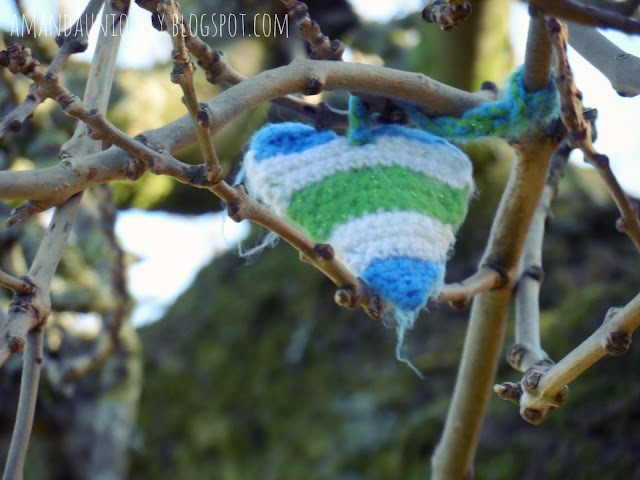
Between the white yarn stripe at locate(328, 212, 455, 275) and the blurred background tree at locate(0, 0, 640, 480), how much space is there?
582 millimetres

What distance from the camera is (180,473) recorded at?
164 cm

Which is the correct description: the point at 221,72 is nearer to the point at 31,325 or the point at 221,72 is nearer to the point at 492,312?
the point at 31,325

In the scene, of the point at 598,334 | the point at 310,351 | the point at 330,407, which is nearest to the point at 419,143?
the point at 598,334

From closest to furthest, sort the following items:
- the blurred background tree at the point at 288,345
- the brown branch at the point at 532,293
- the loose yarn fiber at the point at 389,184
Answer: the loose yarn fiber at the point at 389,184
the brown branch at the point at 532,293
the blurred background tree at the point at 288,345

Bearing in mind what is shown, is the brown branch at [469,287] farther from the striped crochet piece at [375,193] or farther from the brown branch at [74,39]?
the brown branch at [74,39]

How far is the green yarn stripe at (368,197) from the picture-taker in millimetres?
613

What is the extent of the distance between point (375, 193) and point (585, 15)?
0.27 m

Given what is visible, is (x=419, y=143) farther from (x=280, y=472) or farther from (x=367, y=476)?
(x=280, y=472)

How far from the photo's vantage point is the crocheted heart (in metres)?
0.60

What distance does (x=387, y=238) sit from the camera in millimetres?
600

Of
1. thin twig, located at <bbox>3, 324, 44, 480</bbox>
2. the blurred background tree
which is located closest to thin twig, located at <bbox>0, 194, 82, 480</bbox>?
thin twig, located at <bbox>3, 324, 44, 480</bbox>

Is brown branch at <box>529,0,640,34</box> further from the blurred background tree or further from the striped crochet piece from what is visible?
the blurred background tree

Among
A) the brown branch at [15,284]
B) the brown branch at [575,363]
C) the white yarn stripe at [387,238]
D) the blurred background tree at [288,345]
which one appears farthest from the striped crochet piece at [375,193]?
the blurred background tree at [288,345]

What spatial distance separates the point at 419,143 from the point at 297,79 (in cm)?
14
